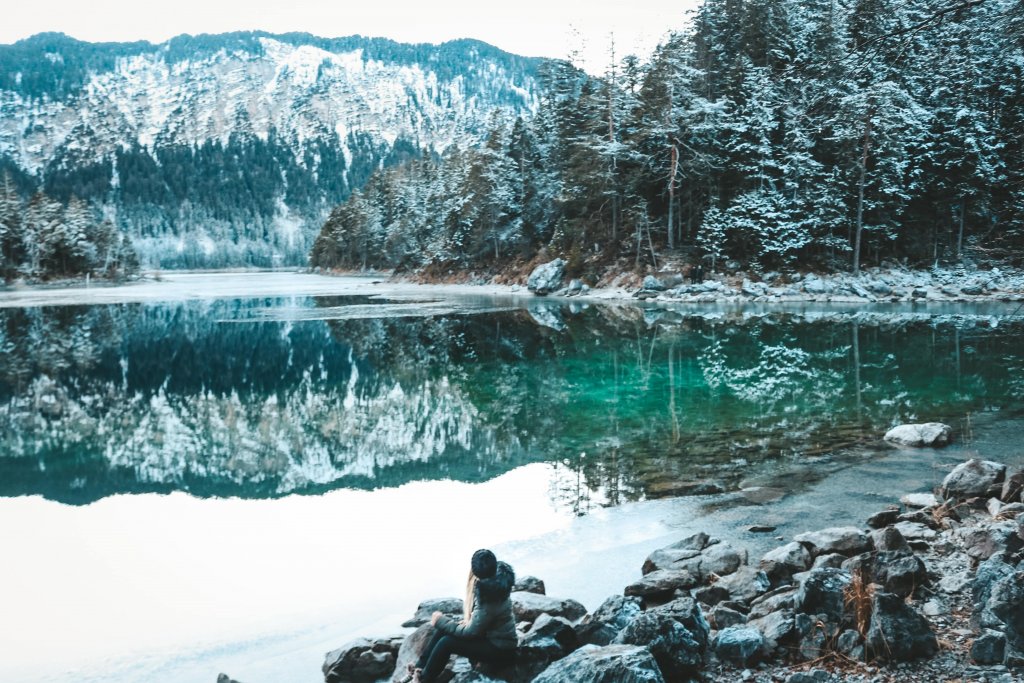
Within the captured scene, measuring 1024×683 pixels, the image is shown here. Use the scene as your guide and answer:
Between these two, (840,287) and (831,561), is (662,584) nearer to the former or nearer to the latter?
(831,561)

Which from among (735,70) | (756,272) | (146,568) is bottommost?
(146,568)

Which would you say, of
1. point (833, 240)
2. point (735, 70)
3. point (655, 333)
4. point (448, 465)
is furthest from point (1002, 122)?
point (448, 465)

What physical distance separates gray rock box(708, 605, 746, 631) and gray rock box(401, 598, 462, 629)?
8.24 ft

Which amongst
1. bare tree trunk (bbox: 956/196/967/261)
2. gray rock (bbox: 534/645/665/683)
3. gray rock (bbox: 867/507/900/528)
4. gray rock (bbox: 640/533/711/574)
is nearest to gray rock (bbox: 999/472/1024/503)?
gray rock (bbox: 867/507/900/528)

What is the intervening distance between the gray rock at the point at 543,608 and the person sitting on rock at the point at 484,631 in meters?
1.08

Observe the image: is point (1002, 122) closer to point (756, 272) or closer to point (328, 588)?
point (756, 272)

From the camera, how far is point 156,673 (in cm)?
649

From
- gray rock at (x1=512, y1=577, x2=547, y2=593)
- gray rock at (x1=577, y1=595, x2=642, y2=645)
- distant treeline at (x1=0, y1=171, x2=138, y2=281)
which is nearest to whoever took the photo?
gray rock at (x1=577, y1=595, x2=642, y2=645)

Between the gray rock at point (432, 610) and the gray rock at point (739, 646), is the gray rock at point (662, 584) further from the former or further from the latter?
the gray rock at point (432, 610)

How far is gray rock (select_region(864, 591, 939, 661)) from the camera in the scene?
4.87m

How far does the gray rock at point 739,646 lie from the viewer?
5258 mm

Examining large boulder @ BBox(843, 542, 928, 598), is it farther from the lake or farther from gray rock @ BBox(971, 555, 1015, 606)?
the lake

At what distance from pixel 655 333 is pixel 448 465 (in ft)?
67.4

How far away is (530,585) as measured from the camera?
7.57 metres
